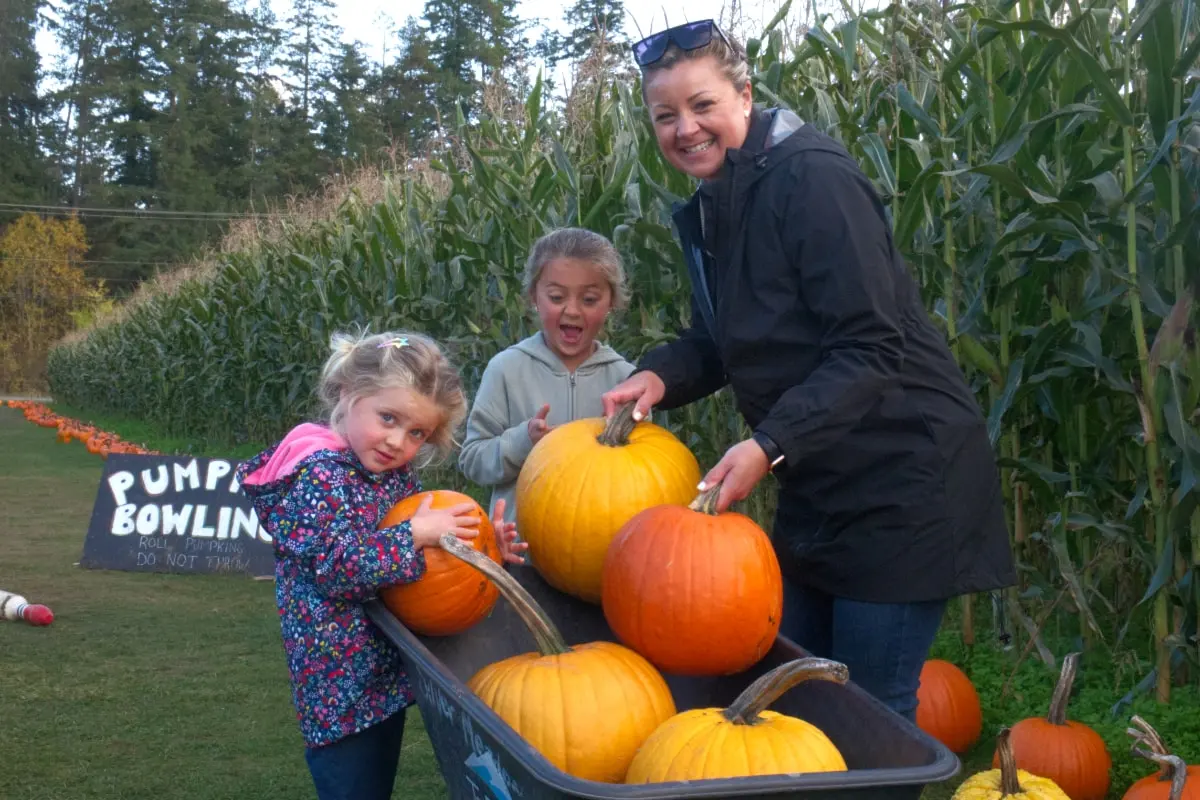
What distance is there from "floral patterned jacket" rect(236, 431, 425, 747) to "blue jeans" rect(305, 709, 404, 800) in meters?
0.05

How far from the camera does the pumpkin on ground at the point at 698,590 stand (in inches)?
73.8

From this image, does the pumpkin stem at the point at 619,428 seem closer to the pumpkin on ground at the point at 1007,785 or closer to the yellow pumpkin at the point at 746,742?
the yellow pumpkin at the point at 746,742

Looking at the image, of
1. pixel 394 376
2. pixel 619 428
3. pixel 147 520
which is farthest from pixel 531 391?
pixel 147 520

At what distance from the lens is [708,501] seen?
196 cm

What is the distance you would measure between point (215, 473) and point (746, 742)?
6256 millimetres

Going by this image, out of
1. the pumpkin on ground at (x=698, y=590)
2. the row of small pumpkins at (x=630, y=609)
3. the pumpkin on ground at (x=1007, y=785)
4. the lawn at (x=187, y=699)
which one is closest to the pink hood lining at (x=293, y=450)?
the row of small pumpkins at (x=630, y=609)

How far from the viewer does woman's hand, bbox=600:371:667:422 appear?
2.32 m

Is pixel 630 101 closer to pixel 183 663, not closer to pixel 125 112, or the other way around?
pixel 183 663

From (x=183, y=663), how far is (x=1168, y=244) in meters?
4.23

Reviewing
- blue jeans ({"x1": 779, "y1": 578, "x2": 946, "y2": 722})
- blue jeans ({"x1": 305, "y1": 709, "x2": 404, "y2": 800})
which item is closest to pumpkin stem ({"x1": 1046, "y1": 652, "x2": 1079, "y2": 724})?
blue jeans ({"x1": 779, "y1": 578, "x2": 946, "y2": 722})

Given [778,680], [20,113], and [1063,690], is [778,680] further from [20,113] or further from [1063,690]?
[20,113]

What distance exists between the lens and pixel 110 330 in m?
27.8

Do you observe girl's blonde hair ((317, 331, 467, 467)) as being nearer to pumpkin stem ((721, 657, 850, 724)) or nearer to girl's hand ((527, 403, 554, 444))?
girl's hand ((527, 403, 554, 444))

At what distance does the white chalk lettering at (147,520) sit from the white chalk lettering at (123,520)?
0.16 ft
